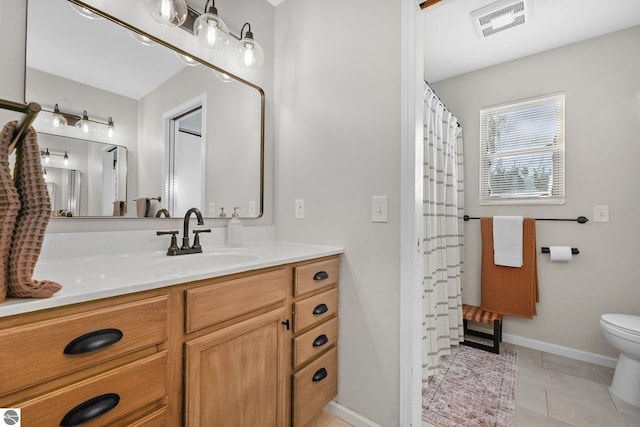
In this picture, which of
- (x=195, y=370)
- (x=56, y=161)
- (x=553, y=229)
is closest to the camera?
(x=195, y=370)

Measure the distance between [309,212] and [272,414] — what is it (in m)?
1.01

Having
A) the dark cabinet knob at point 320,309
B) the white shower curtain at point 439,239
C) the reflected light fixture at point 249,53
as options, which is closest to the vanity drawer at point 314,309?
the dark cabinet knob at point 320,309

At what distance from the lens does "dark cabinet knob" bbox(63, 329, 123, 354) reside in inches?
25.3

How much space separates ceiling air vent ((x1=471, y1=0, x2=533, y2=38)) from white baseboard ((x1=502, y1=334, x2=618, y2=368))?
2443 mm

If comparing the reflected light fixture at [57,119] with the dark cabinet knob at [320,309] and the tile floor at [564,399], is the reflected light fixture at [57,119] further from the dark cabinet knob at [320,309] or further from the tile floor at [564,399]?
the tile floor at [564,399]

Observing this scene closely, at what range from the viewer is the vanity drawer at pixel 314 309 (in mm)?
1269

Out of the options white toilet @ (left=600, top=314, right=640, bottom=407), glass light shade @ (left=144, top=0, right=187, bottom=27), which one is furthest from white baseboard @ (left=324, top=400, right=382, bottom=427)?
glass light shade @ (left=144, top=0, right=187, bottom=27)

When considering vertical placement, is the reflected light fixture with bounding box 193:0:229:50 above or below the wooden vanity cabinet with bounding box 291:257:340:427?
above

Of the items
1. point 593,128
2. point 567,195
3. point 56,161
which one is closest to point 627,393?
point 567,195

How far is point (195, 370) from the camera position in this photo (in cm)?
88

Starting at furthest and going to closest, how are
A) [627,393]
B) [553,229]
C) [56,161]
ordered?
[553,229]
[627,393]
[56,161]

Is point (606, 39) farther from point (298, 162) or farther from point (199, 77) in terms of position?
point (199, 77)

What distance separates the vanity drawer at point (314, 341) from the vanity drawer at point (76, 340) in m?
0.64

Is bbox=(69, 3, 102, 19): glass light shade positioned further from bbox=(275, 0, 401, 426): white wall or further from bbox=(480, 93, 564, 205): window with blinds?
bbox=(480, 93, 564, 205): window with blinds
